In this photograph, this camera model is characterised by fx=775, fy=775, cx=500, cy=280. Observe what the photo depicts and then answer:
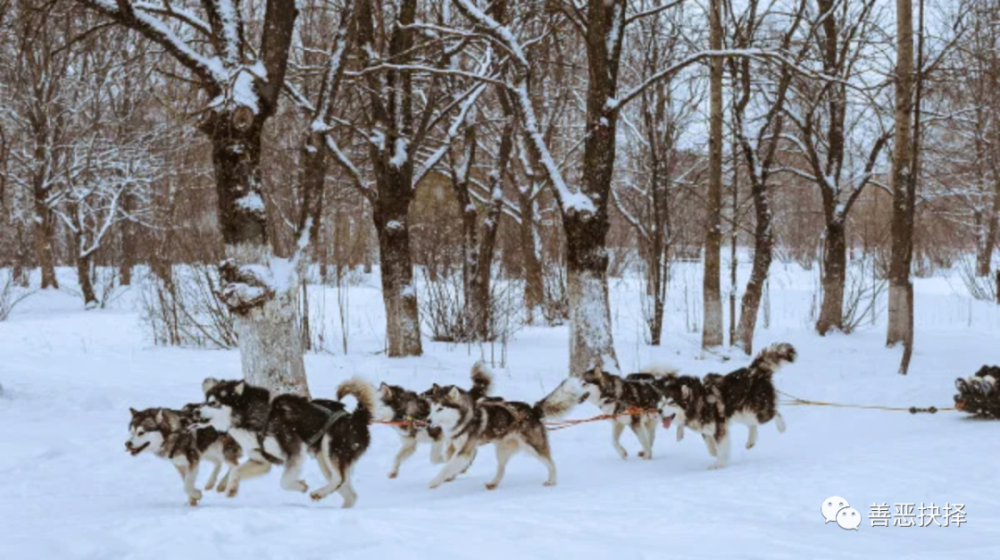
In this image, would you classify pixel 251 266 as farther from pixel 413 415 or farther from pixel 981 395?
pixel 981 395

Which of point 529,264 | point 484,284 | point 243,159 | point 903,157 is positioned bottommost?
point 484,284

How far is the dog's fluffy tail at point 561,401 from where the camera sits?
7.02m

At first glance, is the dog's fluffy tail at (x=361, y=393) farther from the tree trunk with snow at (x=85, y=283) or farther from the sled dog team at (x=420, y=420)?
the tree trunk with snow at (x=85, y=283)

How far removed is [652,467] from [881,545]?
335cm

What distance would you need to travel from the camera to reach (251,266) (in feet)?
25.4

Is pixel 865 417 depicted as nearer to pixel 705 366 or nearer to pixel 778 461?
pixel 778 461

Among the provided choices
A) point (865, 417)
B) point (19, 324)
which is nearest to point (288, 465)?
point (865, 417)

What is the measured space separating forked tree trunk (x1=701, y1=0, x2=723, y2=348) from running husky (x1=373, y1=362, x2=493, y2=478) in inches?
312

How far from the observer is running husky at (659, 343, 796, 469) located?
7316 millimetres

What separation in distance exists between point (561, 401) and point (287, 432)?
2492mm

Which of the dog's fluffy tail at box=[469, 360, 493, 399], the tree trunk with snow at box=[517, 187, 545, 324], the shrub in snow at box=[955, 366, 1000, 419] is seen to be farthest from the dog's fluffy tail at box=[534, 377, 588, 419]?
the tree trunk with snow at box=[517, 187, 545, 324]

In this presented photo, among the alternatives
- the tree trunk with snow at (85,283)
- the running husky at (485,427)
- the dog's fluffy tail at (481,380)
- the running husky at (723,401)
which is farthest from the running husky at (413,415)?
the tree trunk with snow at (85,283)

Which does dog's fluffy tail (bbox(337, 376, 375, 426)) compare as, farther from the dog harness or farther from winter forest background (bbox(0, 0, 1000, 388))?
winter forest background (bbox(0, 0, 1000, 388))

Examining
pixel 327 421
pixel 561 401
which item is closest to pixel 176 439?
pixel 327 421
